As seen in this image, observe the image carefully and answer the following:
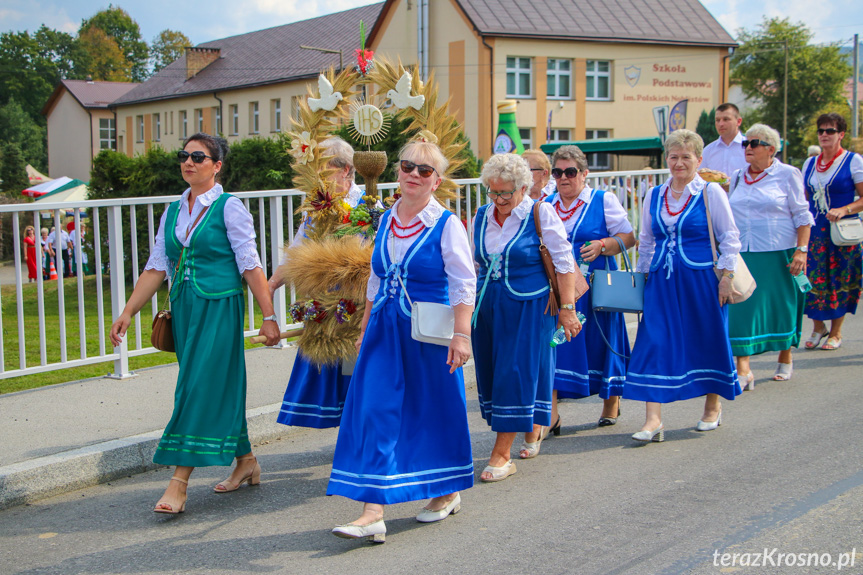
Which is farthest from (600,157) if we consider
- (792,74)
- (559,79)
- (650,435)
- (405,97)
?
(405,97)

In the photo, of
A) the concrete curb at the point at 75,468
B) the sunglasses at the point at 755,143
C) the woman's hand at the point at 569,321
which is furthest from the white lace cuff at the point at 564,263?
the sunglasses at the point at 755,143

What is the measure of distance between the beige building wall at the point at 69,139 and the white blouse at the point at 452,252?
234 ft

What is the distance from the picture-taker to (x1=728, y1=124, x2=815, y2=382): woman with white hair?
24.5 feet

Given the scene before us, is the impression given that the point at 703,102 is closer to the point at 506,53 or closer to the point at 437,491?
the point at 506,53

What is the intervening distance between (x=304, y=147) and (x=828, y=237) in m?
5.75

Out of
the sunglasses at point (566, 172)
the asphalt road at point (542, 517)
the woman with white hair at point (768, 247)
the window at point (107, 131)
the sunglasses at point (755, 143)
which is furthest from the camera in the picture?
the window at point (107, 131)

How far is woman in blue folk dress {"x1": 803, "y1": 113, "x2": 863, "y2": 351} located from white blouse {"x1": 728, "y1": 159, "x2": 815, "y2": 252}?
3.95ft

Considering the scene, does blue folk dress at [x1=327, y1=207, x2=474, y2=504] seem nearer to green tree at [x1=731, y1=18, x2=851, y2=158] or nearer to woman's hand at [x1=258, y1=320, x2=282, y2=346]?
woman's hand at [x1=258, y1=320, x2=282, y2=346]

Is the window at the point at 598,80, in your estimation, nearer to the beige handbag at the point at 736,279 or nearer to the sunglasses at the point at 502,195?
the beige handbag at the point at 736,279

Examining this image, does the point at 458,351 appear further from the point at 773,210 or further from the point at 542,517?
the point at 773,210

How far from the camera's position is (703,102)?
46688 mm

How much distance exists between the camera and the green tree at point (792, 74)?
63.5 metres

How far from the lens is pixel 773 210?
759 centimetres

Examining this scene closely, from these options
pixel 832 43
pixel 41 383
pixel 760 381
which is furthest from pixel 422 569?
pixel 832 43
